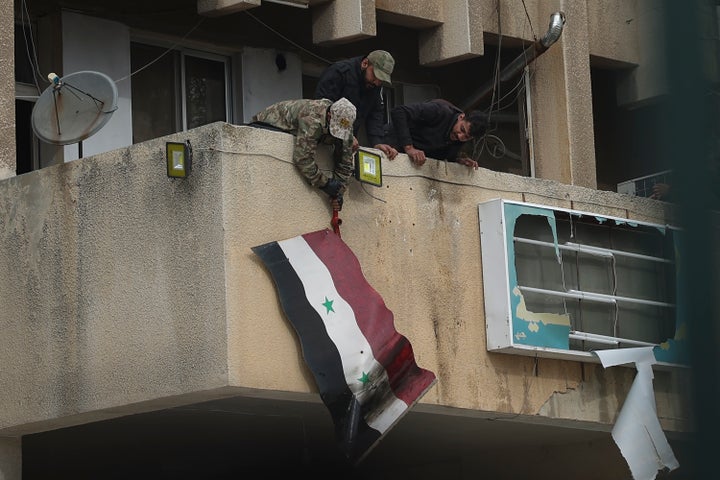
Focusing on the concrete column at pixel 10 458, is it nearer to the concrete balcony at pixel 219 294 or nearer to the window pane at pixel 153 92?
the concrete balcony at pixel 219 294

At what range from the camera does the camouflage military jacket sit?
9.77 m

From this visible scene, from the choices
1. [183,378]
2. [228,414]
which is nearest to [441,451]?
Answer: [228,414]

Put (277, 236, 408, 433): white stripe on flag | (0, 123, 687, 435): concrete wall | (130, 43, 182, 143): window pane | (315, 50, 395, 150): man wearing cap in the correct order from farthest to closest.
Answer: (130, 43, 182, 143): window pane, (315, 50, 395, 150): man wearing cap, (277, 236, 408, 433): white stripe on flag, (0, 123, 687, 435): concrete wall

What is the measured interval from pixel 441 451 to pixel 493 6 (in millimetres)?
5048

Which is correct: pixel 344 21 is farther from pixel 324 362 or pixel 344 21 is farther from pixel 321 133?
pixel 324 362

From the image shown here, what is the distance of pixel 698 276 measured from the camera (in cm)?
239

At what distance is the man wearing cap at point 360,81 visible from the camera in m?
10.5

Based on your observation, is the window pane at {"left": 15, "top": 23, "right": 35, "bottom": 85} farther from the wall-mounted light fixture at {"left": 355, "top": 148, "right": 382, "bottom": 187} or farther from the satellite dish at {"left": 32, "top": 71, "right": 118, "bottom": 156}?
the wall-mounted light fixture at {"left": 355, "top": 148, "right": 382, "bottom": 187}

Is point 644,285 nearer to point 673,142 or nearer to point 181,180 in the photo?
point 181,180

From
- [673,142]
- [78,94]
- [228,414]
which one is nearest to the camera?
[673,142]

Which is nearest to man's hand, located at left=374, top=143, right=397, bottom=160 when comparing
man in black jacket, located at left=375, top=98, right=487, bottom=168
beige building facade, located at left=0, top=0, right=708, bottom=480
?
beige building facade, located at left=0, top=0, right=708, bottom=480

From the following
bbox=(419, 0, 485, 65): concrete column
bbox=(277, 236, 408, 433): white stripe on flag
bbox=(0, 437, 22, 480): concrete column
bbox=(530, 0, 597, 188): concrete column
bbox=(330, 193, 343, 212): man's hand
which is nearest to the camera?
bbox=(277, 236, 408, 433): white stripe on flag

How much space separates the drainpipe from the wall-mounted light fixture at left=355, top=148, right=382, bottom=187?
16.5 feet

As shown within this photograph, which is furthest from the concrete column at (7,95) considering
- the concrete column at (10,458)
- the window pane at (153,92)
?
the window pane at (153,92)
